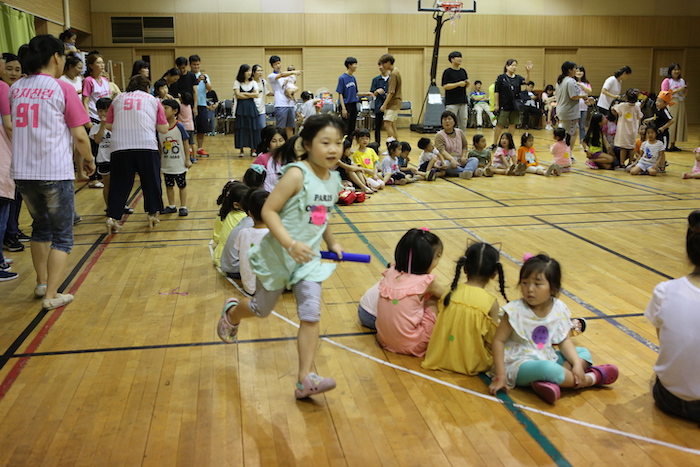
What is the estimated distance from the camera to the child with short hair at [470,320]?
115 inches

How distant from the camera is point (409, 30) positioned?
17.7m

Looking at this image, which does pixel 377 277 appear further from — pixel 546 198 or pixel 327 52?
pixel 327 52

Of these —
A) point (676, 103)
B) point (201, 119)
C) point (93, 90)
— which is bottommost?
point (201, 119)

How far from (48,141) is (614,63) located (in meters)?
18.5

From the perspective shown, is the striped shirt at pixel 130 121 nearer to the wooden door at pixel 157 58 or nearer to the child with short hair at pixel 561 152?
the child with short hair at pixel 561 152

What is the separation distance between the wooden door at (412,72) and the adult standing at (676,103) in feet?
24.1

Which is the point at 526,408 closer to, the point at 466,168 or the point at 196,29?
the point at 466,168

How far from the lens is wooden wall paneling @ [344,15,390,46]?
1744 centimetres

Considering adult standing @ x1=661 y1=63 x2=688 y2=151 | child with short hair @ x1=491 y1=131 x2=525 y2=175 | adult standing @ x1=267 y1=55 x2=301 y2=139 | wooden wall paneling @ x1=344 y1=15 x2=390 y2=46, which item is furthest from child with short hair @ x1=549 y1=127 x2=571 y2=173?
wooden wall paneling @ x1=344 y1=15 x2=390 y2=46

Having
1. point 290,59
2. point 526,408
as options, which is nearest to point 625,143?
point 526,408

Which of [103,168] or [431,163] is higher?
[103,168]

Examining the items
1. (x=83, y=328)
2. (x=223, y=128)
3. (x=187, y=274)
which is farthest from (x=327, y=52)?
(x=83, y=328)

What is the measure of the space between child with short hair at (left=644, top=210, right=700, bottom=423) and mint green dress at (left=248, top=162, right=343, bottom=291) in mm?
1367

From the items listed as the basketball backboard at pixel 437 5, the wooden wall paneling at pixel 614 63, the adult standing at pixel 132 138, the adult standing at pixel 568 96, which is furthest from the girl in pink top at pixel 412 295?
the wooden wall paneling at pixel 614 63
